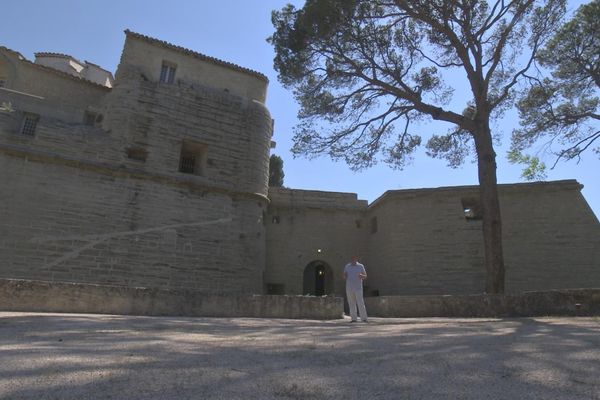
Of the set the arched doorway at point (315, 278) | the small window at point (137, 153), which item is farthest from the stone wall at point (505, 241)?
the small window at point (137, 153)

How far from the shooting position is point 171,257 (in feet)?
37.8

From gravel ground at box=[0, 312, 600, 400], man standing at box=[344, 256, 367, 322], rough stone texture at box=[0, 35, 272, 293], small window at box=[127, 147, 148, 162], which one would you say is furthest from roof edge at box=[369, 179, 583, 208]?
gravel ground at box=[0, 312, 600, 400]

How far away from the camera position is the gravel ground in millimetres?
1926

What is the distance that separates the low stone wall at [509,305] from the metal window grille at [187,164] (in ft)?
26.3

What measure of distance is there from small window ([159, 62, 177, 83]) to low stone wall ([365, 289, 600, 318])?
10.1 metres

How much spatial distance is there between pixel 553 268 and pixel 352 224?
6.59 metres

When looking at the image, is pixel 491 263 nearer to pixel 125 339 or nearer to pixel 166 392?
pixel 125 339

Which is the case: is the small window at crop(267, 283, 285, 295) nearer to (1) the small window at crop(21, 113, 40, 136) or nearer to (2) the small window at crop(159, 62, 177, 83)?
(2) the small window at crop(159, 62, 177, 83)

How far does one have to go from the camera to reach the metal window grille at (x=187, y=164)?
13172 millimetres

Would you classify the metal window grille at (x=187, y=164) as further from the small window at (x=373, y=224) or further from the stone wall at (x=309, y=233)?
the small window at (x=373, y=224)

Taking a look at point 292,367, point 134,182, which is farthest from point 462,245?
point 292,367

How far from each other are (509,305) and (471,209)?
6.57 meters

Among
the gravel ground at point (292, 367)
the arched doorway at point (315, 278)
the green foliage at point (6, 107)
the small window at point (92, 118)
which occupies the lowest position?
the gravel ground at point (292, 367)

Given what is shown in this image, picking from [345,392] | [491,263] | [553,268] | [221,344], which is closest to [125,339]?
[221,344]
